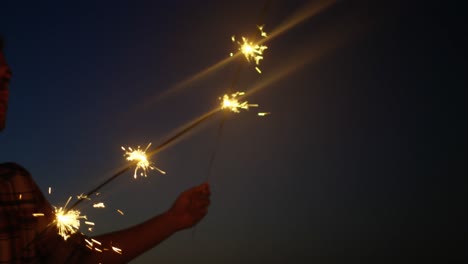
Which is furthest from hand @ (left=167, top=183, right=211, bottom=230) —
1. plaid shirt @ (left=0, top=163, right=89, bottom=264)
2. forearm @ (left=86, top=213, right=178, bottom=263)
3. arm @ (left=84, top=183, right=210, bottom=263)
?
plaid shirt @ (left=0, top=163, right=89, bottom=264)

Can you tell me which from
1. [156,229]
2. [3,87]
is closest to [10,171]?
[3,87]

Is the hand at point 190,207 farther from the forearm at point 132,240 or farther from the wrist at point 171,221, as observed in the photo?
the forearm at point 132,240

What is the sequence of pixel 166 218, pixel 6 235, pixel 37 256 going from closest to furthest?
pixel 6 235
pixel 37 256
pixel 166 218

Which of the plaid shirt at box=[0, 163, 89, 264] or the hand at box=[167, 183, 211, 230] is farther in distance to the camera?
the hand at box=[167, 183, 211, 230]

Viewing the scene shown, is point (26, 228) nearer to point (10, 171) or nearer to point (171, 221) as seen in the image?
point (10, 171)

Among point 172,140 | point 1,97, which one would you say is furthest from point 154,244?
point 1,97

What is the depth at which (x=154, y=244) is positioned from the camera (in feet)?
10.3

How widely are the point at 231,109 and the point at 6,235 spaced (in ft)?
5.43

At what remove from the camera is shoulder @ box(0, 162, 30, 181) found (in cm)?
262

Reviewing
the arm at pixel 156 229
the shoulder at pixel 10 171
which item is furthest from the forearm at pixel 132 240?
the shoulder at pixel 10 171

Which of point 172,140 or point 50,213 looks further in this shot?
point 50,213

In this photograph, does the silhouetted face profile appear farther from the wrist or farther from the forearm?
Answer: the wrist

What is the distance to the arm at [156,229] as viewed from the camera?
120 inches

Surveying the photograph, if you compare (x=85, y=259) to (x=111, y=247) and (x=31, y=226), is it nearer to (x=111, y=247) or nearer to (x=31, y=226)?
(x=111, y=247)
